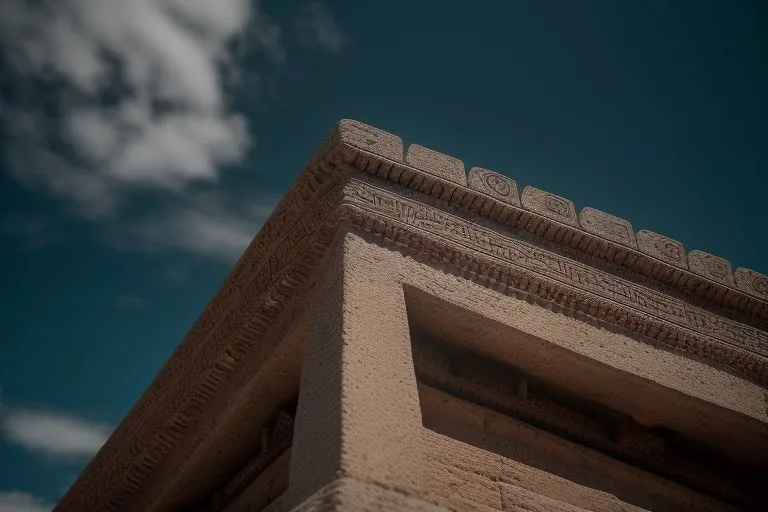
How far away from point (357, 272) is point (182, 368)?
6.72ft

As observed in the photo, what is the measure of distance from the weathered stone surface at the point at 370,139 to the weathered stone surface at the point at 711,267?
87.1 inches

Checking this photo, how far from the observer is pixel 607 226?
174 inches

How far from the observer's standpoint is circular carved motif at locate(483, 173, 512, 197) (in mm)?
4180

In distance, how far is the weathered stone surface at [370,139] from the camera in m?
3.87

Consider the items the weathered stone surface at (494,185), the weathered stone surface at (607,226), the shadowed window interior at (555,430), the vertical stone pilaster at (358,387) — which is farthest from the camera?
the weathered stone surface at (607,226)

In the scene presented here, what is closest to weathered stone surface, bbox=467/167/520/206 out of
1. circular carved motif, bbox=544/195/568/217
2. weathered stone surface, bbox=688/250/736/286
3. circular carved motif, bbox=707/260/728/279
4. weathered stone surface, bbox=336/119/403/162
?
circular carved motif, bbox=544/195/568/217

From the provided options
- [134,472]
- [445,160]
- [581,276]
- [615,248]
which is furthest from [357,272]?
[134,472]

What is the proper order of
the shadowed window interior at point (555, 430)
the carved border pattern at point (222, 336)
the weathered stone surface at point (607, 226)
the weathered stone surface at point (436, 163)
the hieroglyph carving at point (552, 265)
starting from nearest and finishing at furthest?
1. the shadowed window interior at point (555, 430)
2. the hieroglyph carving at point (552, 265)
3. the carved border pattern at point (222, 336)
4. the weathered stone surface at point (436, 163)
5. the weathered stone surface at point (607, 226)

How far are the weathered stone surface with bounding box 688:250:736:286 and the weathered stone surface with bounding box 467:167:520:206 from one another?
54.5 inches

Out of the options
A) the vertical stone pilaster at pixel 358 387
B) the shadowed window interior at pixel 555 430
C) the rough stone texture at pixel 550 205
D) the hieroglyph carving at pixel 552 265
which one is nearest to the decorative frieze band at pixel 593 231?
the rough stone texture at pixel 550 205

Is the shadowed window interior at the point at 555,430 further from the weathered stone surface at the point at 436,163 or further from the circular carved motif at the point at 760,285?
the circular carved motif at the point at 760,285

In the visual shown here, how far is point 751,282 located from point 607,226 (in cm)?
120

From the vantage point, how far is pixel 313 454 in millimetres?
2586

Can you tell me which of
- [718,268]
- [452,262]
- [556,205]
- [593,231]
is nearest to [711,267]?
[718,268]
